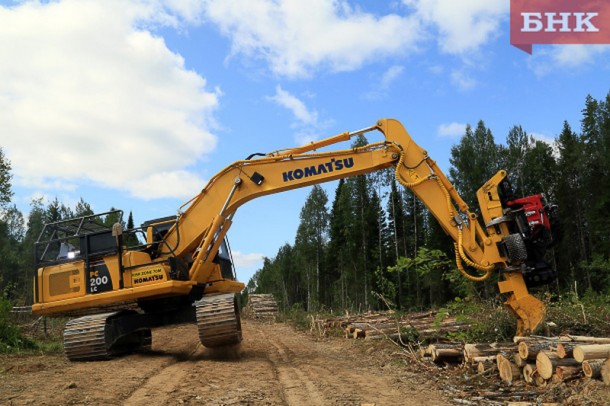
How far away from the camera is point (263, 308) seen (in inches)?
1070

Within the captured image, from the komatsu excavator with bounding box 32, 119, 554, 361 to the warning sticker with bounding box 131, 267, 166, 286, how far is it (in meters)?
0.02

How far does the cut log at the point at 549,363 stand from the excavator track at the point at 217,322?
5.27m

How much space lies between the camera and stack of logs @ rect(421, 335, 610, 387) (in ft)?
21.9

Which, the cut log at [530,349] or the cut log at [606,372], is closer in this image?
the cut log at [606,372]

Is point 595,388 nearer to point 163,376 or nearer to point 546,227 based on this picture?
point 546,227

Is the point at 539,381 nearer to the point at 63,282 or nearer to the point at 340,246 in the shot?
the point at 63,282

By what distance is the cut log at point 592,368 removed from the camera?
21.2ft

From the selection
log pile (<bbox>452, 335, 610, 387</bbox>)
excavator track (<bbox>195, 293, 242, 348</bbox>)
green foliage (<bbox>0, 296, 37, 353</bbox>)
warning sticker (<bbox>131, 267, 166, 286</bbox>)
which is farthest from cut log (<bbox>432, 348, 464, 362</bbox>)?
green foliage (<bbox>0, 296, 37, 353</bbox>)

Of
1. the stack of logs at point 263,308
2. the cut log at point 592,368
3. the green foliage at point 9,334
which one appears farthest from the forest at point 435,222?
the cut log at point 592,368

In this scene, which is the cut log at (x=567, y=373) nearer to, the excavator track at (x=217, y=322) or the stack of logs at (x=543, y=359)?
the stack of logs at (x=543, y=359)

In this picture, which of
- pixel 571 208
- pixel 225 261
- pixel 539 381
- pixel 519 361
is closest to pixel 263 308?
pixel 225 261

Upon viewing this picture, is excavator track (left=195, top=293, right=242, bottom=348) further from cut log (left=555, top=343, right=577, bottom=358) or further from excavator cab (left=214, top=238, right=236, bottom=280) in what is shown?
cut log (left=555, top=343, right=577, bottom=358)

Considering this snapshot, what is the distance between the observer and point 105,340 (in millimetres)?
10188

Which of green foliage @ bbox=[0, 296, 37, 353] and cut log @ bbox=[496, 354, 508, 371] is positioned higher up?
green foliage @ bbox=[0, 296, 37, 353]
